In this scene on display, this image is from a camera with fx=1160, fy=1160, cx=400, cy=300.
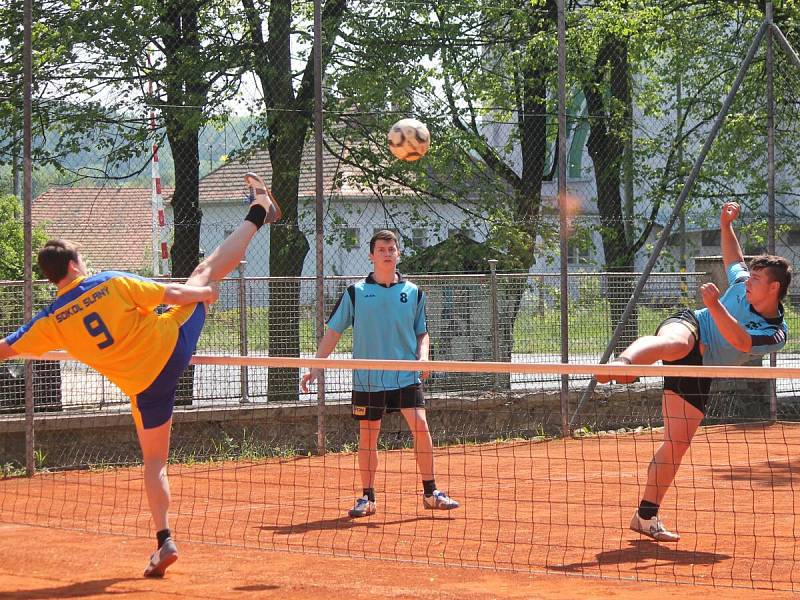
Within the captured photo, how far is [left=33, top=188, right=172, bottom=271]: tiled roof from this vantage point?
13.4 metres

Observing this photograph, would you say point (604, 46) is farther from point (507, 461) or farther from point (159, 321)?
point (159, 321)

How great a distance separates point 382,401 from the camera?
8.34m

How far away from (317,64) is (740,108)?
23.7ft

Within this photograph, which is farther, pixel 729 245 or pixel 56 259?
pixel 729 245

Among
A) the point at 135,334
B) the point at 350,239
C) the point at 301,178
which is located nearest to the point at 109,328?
the point at 135,334

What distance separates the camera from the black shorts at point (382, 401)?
8.34m

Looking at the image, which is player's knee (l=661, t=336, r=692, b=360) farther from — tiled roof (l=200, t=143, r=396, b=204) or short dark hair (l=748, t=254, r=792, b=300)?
tiled roof (l=200, t=143, r=396, b=204)

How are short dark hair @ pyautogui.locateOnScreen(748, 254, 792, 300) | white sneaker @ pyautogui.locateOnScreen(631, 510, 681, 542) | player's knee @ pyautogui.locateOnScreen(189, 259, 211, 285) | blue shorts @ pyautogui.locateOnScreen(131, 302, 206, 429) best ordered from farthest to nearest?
white sneaker @ pyautogui.locateOnScreen(631, 510, 681, 542)
short dark hair @ pyautogui.locateOnScreen(748, 254, 792, 300)
player's knee @ pyautogui.locateOnScreen(189, 259, 211, 285)
blue shorts @ pyautogui.locateOnScreen(131, 302, 206, 429)

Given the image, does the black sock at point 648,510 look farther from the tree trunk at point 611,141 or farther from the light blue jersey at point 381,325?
the tree trunk at point 611,141

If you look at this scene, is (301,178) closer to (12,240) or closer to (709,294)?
(12,240)

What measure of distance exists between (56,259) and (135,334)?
576 millimetres

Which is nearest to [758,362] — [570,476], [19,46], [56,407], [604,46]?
[570,476]

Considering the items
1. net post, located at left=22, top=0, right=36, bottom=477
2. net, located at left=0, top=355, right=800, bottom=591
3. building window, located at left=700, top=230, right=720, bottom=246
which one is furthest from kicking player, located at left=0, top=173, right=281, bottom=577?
building window, located at left=700, top=230, right=720, bottom=246

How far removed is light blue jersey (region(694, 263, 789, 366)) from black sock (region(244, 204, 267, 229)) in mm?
2756
